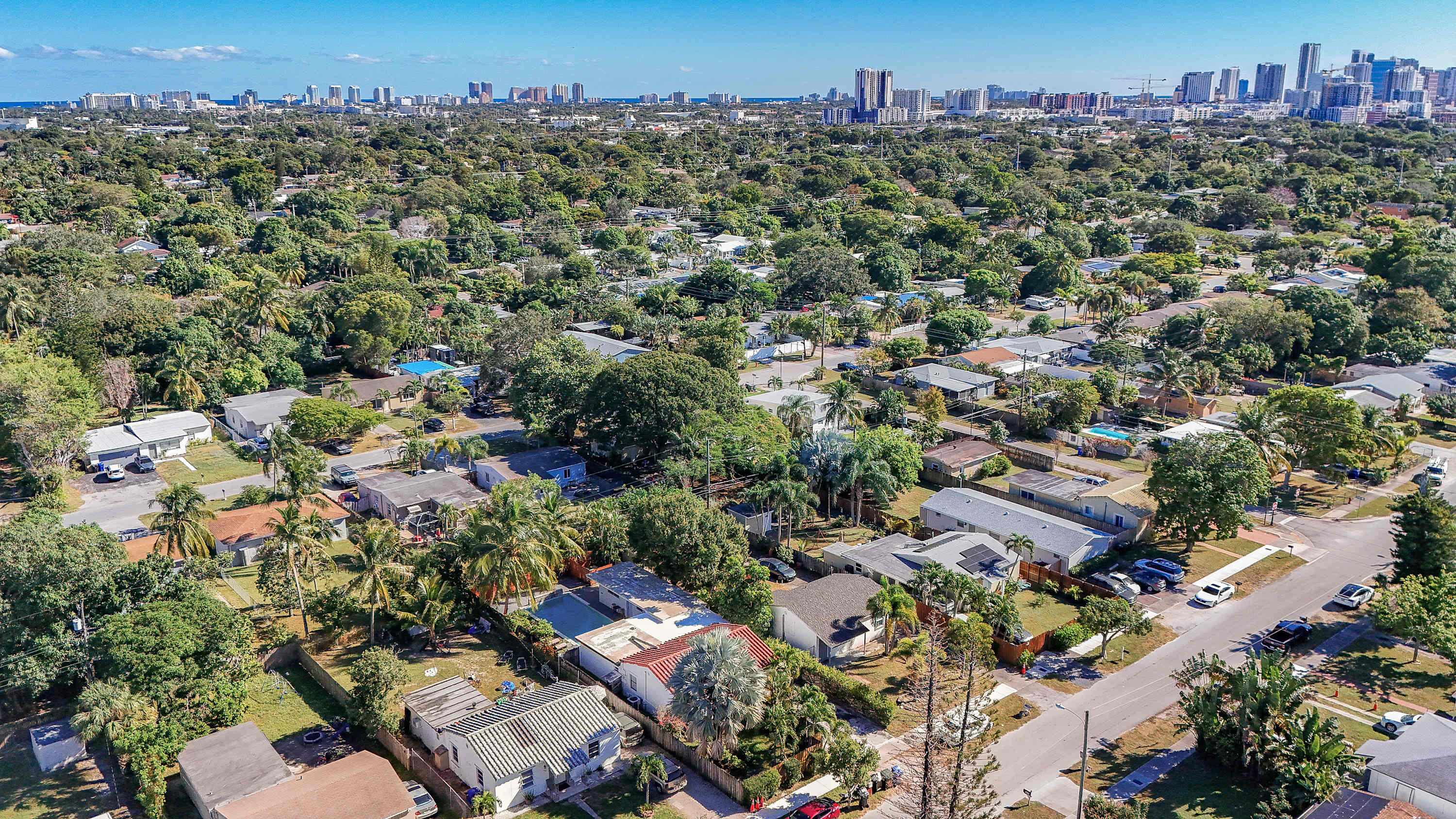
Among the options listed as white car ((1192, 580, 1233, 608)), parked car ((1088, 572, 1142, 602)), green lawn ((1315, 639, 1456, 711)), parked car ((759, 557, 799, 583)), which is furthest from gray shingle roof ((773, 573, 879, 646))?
green lawn ((1315, 639, 1456, 711))

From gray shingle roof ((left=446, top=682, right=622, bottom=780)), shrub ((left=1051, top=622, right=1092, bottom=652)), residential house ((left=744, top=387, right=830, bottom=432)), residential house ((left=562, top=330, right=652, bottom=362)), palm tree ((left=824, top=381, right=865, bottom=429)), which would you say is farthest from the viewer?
residential house ((left=562, top=330, right=652, bottom=362))

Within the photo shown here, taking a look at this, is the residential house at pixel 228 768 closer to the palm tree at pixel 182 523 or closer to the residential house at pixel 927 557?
the palm tree at pixel 182 523

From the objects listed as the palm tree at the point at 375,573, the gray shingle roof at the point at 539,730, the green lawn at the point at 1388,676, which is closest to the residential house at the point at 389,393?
the palm tree at the point at 375,573

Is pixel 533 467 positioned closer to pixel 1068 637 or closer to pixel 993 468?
pixel 993 468

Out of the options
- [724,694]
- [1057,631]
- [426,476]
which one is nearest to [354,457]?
[426,476]

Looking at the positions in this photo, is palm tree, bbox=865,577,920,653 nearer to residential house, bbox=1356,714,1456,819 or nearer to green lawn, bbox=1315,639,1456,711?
green lawn, bbox=1315,639,1456,711

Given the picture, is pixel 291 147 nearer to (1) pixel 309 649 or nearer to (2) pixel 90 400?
(2) pixel 90 400
